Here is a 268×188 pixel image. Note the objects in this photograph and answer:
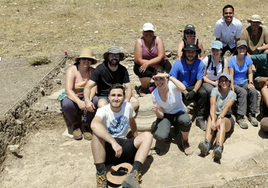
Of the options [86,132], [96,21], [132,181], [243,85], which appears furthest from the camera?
[96,21]

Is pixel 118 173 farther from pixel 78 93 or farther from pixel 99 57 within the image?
pixel 99 57

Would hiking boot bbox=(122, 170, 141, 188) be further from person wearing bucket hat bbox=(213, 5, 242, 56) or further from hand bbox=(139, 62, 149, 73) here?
person wearing bucket hat bbox=(213, 5, 242, 56)

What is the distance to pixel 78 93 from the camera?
551cm

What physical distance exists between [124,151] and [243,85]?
10.2 feet

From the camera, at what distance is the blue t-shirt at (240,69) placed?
227 inches

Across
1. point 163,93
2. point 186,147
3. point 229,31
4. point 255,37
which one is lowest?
point 186,147

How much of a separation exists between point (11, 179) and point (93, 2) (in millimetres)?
11765

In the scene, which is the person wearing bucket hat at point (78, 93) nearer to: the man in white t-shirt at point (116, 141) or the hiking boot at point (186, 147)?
the man in white t-shirt at point (116, 141)

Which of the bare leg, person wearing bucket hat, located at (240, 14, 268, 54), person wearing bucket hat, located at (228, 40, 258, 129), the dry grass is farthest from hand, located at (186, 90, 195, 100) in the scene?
the dry grass

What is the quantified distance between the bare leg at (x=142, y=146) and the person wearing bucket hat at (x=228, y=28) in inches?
147

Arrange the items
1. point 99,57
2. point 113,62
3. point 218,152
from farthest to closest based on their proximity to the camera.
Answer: point 99,57, point 113,62, point 218,152

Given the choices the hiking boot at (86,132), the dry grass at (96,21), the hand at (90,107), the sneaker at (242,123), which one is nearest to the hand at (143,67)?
the hand at (90,107)

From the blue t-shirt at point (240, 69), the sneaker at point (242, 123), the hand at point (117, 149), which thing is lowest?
the sneaker at point (242, 123)

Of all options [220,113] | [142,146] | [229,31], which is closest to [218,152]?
[220,113]
